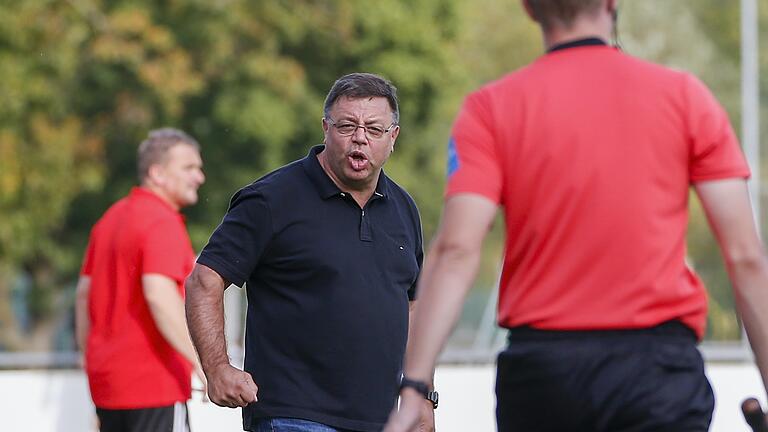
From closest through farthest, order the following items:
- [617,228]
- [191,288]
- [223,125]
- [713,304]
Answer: [617,228] → [191,288] → [223,125] → [713,304]

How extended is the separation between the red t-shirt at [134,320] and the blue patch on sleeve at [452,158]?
4.10m

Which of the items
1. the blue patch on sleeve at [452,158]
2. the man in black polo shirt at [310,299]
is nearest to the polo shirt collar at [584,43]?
the blue patch on sleeve at [452,158]

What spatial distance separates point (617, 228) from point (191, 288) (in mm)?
2338

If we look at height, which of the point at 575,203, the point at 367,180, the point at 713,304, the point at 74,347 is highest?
the point at 575,203

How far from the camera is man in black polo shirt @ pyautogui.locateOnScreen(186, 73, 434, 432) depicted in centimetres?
558

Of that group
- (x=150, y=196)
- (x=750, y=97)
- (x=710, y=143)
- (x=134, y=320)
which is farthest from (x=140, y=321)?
(x=750, y=97)

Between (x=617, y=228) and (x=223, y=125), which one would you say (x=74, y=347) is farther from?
(x=617, y=228)

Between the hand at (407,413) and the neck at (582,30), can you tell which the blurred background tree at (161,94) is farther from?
the hand at (407,413)

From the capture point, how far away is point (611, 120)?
374cm

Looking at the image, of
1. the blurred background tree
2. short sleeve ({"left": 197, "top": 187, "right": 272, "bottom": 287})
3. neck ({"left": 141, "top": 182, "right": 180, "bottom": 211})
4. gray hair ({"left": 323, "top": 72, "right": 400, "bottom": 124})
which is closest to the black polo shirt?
short sleeve ({"left": 197, "top": 187, "right": 272, "bottom": 287})

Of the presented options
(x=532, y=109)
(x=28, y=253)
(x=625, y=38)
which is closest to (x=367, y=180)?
(x=532, y=109)

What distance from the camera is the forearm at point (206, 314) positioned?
18.5 feet

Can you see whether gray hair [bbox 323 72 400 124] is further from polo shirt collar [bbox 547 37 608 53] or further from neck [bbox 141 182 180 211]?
neck [bbox 141 182 180 211]

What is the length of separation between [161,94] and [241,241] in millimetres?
21367
